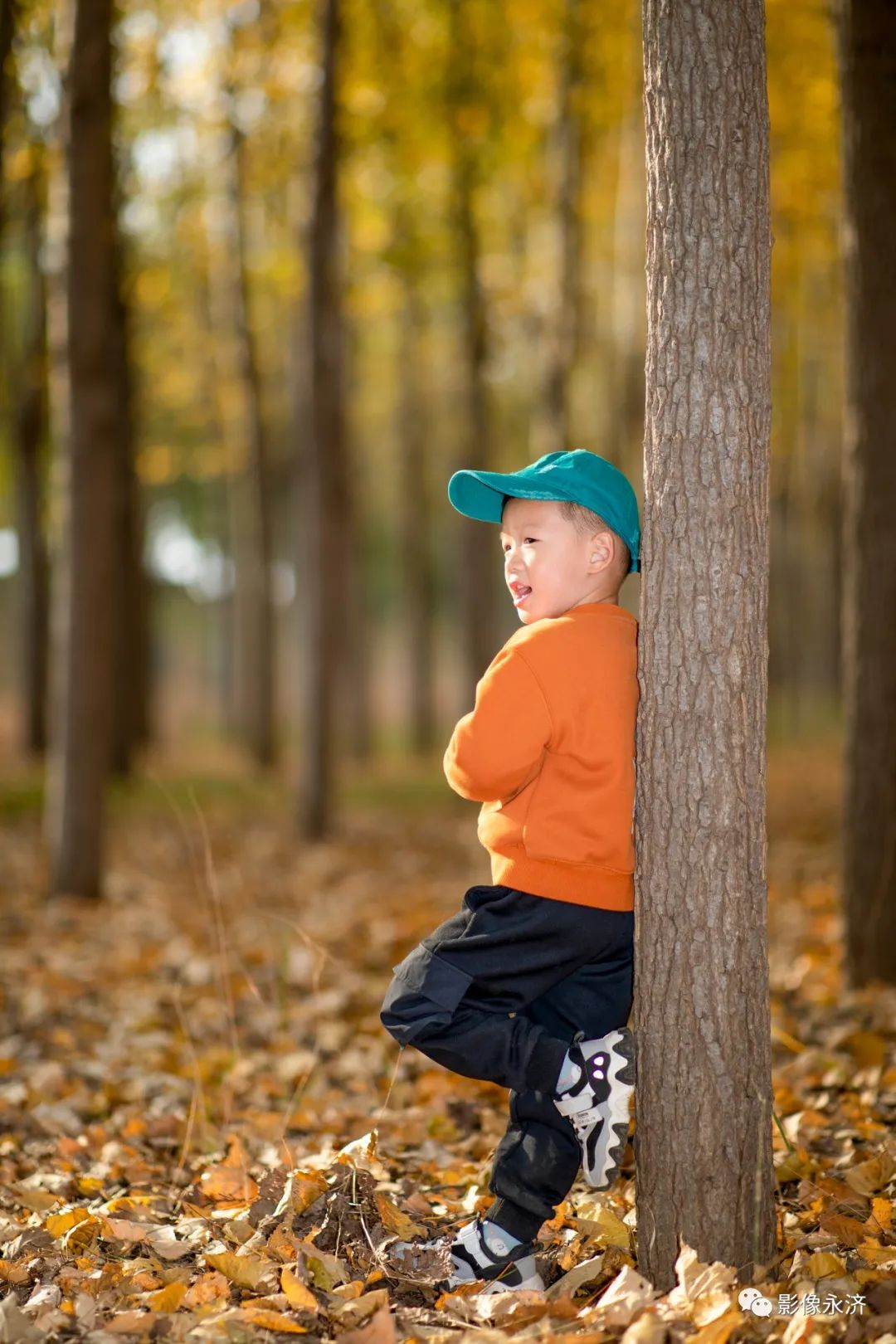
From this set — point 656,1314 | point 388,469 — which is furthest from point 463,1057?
point 388,469

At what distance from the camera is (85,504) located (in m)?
7.55

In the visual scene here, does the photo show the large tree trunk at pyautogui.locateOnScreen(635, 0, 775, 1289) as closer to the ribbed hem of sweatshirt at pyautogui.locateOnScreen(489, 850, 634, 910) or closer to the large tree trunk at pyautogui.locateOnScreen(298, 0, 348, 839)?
the ribbed hem of sweatshirt at pyautogui.locateOnScreen(489, 850, 634, 910)

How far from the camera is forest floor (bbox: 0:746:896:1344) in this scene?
8.63ft

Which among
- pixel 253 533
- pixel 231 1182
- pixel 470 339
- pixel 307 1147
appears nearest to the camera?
pixel 231 1182

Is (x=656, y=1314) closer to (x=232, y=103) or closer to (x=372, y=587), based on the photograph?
(x=232, y=103)

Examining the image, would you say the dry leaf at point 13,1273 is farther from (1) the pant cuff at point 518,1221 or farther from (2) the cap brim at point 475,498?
(2) the cap brim at point 475,498

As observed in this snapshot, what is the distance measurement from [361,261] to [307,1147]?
1284cm

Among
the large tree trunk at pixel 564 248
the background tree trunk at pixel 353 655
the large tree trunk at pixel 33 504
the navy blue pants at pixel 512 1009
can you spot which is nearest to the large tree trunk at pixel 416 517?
the background tree trunk at pixel 353 655

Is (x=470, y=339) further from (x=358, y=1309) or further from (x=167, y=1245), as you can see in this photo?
(x=358, y=1309)

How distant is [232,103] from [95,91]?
616cm

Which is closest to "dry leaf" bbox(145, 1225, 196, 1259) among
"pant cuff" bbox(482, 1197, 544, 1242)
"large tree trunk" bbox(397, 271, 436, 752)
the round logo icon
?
"pant cuff" bbox(482, 1197, 544, 1242)

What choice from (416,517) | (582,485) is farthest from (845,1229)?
(416,517)

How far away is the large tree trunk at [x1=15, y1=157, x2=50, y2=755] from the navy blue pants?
37.8 feet

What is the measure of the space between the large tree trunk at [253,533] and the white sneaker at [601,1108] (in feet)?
41.2
